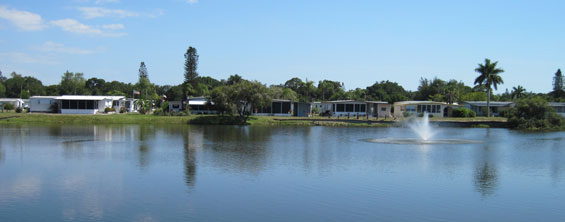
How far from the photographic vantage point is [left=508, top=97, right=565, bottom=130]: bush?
195ft

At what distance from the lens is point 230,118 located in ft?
198

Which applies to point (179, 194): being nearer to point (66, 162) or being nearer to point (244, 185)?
point (244, 185)

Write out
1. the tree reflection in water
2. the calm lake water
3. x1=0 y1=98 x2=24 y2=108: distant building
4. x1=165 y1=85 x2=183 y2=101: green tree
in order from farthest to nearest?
x1=165 y1=85 x2=183 y2=101: green tree < x1=0 y1=98 x2=24 y2=108: distant building < the tree reflection in water < the calm lake water

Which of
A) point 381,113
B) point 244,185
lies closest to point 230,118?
point 381,113

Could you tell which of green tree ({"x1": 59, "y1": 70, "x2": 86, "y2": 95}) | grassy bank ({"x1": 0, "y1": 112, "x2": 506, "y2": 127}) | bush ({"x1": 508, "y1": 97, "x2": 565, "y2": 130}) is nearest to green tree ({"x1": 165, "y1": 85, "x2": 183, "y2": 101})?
green tree ({"x1": 59, "y1": 70, "x2": 86, "y2": 95})

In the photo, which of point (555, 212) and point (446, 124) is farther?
point (446, 124)

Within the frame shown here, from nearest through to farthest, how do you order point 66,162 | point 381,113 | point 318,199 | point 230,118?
point 318,199, point 66,162, point 230,118, point 381,113

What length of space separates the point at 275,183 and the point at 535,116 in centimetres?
5253

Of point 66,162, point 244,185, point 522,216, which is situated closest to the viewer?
point 522,216

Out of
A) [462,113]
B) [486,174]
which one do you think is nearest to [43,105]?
[462,113]

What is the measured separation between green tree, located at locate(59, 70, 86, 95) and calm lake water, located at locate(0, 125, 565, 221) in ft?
245

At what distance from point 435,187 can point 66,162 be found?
19.2m

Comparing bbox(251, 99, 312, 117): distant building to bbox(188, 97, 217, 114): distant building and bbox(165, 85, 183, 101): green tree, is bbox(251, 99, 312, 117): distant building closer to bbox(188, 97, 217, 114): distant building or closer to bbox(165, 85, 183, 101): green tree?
bbox(188, 97, 217, 114): distant building

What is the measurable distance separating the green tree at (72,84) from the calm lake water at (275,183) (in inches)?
2943
